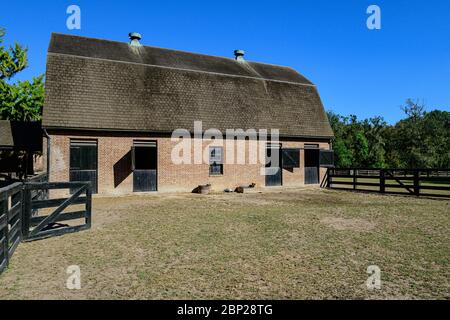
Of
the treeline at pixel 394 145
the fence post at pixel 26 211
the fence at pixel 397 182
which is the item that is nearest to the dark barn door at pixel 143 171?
the fence post at pixel 26 211

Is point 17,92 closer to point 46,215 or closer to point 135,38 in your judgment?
point 135,38

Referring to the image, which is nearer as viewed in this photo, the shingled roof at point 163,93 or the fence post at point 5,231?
the fence post at point 5,231

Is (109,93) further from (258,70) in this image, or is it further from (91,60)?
(258,70)

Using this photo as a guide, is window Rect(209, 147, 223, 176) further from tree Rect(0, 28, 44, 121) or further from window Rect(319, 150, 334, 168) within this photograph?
tree Rect(0, 28, 44, 121)

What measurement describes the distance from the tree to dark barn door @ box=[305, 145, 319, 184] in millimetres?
25151

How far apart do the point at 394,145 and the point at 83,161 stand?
42.9 metres

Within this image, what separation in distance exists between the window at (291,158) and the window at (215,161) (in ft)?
12.7

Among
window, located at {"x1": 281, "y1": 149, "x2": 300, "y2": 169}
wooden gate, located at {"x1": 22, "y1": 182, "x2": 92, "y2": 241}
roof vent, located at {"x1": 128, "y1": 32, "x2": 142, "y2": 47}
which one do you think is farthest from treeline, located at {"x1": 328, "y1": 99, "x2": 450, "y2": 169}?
wooden gate, located at {"x1": 22, "y1": 182, "x2": 92, "y2": 241}

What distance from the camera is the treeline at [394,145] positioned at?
3969 cm

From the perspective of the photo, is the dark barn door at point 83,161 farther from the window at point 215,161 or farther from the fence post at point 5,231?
the fence post at point 5,231

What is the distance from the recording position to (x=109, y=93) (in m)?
16.0

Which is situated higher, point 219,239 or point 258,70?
point 258,70
